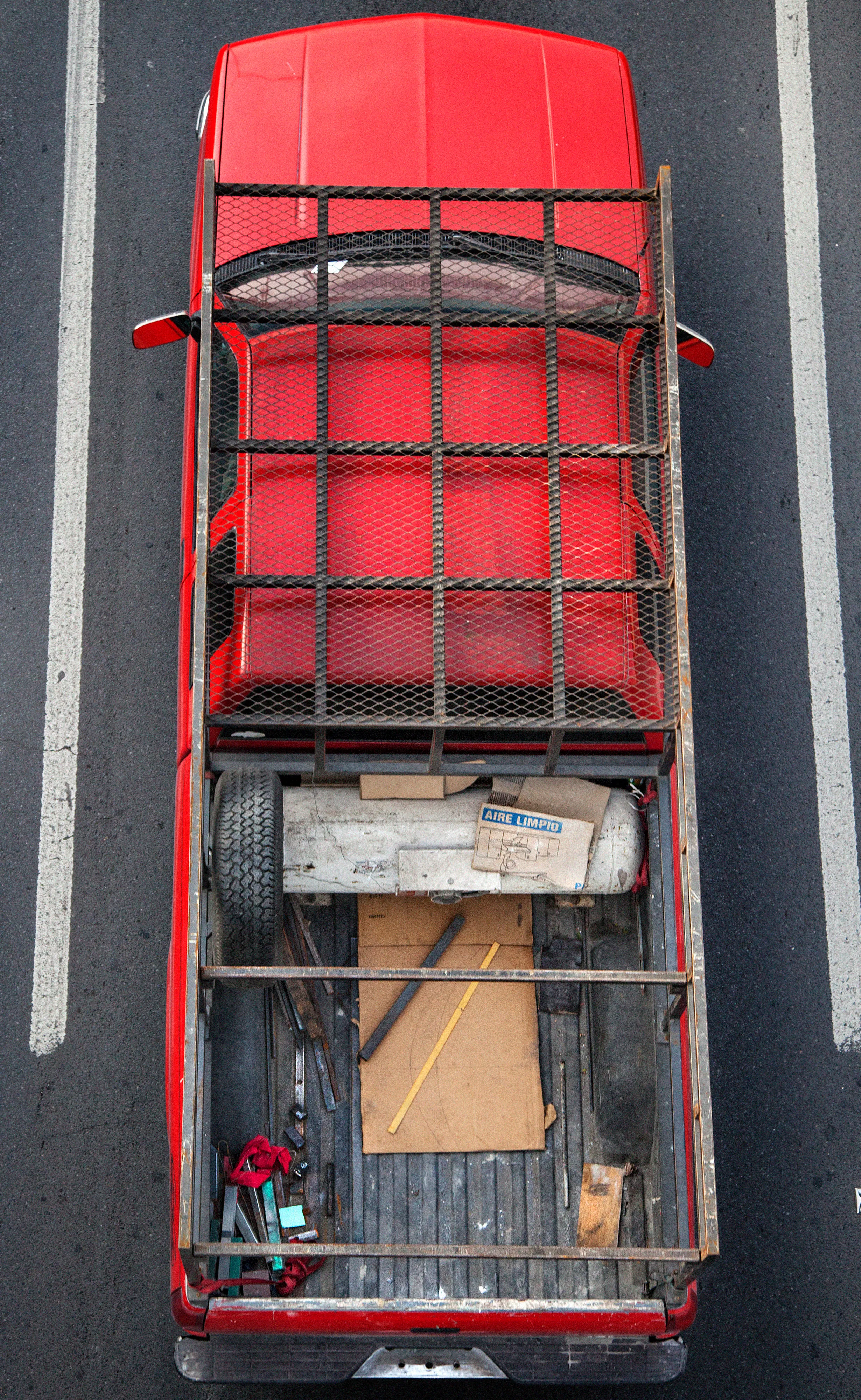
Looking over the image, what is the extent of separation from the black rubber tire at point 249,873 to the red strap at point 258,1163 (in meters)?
0.77

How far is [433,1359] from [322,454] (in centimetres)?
297

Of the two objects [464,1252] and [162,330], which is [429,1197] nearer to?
[464,1252]

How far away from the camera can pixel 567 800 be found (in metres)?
4.21

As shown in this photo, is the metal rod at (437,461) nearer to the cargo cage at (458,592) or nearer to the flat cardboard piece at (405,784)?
the cargo cage at (458,592)

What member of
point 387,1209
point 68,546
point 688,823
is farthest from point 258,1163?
point 68,546

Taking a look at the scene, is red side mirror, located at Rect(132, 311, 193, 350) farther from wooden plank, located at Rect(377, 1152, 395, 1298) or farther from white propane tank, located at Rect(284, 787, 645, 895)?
wooden plank, located at Rect(377, 1152, 395, 1298)

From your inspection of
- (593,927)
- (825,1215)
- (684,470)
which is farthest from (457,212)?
(825,1215)

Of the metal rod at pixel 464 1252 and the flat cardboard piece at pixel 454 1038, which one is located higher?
the flat cardboard piece at pixel 454 1038

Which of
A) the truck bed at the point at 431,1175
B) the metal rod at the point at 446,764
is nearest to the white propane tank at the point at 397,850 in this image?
the metal rod at the point at 446,764

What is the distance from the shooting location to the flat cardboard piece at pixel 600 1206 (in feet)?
13.6

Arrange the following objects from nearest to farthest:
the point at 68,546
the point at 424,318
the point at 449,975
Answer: the point at 449,975 < the point at 424,318 < the point at 68,546

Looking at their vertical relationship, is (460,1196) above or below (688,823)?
below

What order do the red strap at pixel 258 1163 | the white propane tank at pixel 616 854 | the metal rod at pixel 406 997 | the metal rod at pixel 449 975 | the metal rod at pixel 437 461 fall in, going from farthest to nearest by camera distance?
the metal rod at pixel 406 997
the white propane tank at pixel 616 854
the red strap at pixel 258 1163
the metal rod at pixel 437 461
the metal rod at pixel 449 975

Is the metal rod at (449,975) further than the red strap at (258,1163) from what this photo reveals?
No
